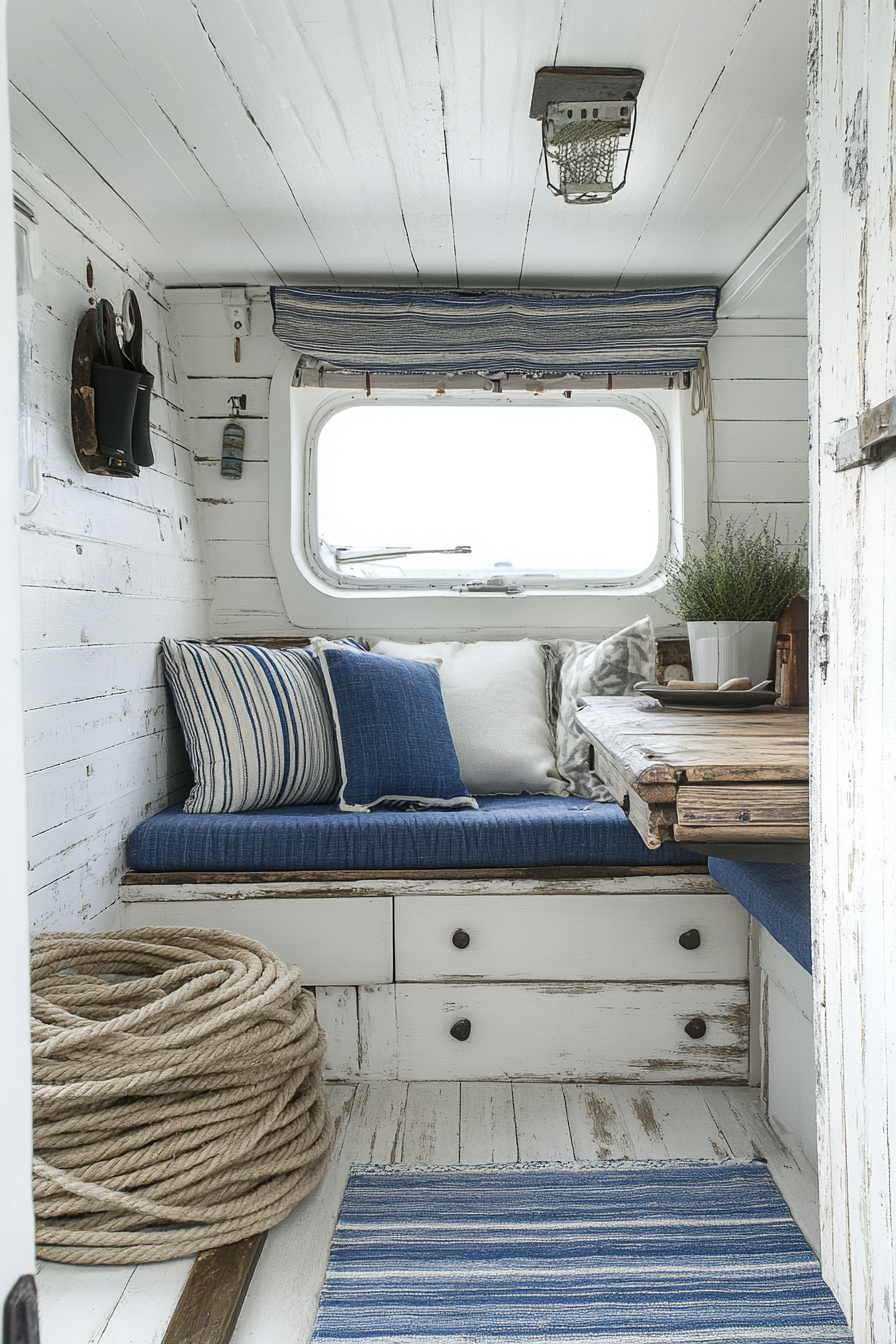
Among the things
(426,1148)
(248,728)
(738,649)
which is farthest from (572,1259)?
(248,728)

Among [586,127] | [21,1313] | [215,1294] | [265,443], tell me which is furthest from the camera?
[265,443]

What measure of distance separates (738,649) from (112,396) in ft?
5.47

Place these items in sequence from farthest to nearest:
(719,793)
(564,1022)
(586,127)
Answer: (564,1022)
(586,127)
(719,793)

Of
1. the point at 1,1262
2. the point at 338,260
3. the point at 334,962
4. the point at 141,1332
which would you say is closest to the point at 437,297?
the point at 338,260

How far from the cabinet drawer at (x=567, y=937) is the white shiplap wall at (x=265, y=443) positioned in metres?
1.17

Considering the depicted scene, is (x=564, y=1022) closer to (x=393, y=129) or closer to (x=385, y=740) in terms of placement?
(x=385, y=740)

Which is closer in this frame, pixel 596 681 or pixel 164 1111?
pixel 164 1111

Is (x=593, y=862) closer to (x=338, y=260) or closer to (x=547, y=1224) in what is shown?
(x=547, y=1224)

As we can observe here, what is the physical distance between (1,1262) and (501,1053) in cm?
208

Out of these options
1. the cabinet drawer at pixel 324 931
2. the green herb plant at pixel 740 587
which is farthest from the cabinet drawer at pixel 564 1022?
the green herb plant at pixel 740 587

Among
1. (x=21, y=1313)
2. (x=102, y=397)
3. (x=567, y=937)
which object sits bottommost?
(x=567, y=937)

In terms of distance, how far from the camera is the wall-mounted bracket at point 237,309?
299 centimetres

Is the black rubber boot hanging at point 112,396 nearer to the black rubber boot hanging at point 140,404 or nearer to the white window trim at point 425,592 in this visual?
the black rubber boot hanging at point 140,404

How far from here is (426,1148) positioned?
2.02m
